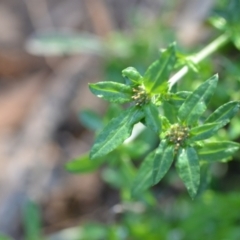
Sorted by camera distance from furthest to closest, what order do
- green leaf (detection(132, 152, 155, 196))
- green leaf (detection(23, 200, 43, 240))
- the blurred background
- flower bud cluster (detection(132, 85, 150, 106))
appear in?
the blurred background → green leaf (detection(23, 200, 43, 240)) → green leaf (detection(132, 152, 155, 196)) → flower bud cluster (detection(132, 85, 150, 106))

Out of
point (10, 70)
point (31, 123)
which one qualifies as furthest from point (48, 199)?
point (10, 70)

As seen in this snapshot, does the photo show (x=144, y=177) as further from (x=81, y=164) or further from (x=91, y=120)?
(x=91, y=120)

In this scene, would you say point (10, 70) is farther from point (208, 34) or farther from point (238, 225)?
point (238, 225)

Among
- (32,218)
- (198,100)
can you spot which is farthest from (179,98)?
(32,218)

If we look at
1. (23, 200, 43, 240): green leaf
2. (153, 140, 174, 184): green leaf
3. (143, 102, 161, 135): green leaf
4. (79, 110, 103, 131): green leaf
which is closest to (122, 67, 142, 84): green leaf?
(143, 102, 161, 135): green leaf

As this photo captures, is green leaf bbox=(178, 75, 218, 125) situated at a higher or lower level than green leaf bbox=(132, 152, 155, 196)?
higher

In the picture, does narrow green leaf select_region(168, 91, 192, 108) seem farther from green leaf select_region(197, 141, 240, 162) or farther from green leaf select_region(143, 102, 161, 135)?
green leaf select_region(197, 141, 240, 162)
